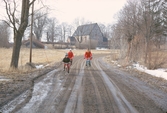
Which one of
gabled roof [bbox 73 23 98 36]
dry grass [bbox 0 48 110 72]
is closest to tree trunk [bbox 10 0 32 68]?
dry grass [bbox 0 48 110 72]

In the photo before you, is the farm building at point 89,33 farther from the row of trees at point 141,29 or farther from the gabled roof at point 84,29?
the row of trees at point 141,29

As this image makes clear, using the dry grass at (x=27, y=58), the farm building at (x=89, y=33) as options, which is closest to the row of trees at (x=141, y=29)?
the dry grass at (x=27, y=58)

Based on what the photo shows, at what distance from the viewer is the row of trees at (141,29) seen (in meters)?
23.2

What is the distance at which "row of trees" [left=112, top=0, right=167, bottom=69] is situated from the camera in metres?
23.2

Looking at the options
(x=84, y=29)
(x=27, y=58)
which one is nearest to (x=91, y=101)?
(x=27, y=58)


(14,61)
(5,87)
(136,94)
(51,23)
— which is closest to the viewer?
(136,94)

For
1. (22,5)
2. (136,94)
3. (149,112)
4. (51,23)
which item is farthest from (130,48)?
(51,23)

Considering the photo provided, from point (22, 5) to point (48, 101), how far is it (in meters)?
11.7

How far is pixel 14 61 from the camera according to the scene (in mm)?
16016

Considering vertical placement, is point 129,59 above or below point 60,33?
below

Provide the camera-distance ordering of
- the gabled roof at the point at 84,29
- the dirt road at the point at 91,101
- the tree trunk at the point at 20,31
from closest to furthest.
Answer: the dirt road at the point at 91,101 → the tree trunk at the point at 20,31 → the gabled roof at the point at 84,29

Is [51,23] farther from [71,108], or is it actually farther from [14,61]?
[71,108]

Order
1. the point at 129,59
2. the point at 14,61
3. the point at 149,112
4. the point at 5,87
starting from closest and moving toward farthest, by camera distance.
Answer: the point at 149,112 < the point at 5,87 < the point at 14,61 < the point at 129,59

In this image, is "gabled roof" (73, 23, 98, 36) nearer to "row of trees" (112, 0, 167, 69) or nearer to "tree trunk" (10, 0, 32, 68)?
"row of trees" (112, 0, 167, 69)
